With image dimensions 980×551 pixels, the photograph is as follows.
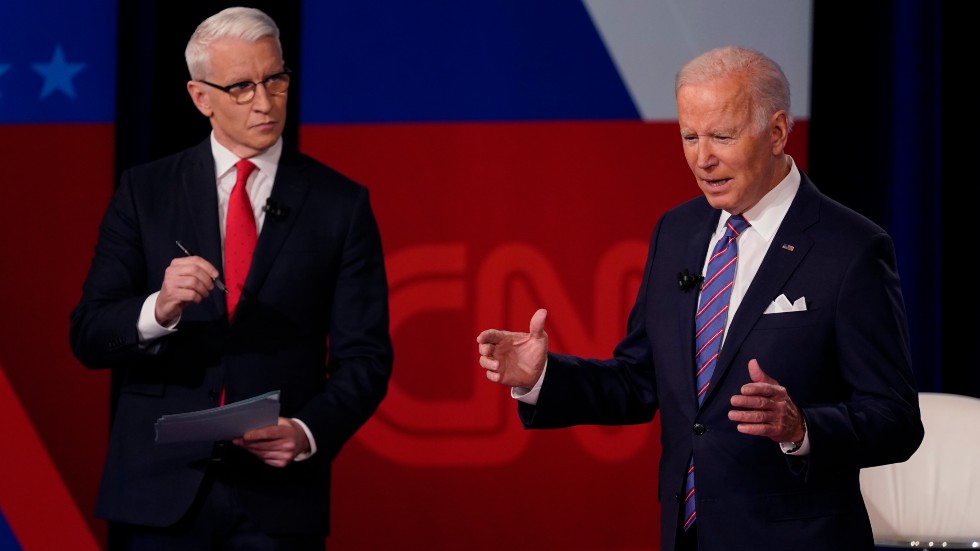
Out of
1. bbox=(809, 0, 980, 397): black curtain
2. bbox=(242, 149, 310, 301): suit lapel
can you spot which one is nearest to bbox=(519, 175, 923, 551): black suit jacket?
bbox=(242, 149, 310, 301): suit lapel

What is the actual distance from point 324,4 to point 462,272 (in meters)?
1.07

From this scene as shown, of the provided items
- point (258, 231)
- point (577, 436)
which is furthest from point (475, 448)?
point (258, 231)

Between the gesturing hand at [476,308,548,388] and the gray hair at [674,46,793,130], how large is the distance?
57cm

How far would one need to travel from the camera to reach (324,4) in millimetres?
4398

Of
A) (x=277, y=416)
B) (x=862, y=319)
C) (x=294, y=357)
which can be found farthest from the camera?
(x=294, y=357)

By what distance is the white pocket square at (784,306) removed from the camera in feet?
7.72

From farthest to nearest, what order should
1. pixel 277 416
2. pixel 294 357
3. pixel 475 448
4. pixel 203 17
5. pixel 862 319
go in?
pixel 475 448
pixel 203 17
pixel 294 357
pixel 277 416
pixel 862 319

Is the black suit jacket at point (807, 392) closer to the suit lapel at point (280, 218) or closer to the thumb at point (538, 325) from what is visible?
the thumb at point (538, 325)

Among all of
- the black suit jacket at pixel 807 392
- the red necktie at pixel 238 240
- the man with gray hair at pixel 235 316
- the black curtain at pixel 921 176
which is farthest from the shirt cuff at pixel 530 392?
the black curtain at pixel 921 176

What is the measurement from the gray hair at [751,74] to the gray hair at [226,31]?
3.33 feet

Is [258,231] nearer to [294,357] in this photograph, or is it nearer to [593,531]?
[294,357]

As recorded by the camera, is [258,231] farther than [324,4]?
No

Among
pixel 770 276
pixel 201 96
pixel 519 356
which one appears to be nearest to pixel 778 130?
pixel 770 276

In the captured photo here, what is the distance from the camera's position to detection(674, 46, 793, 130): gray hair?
96.7 inches
